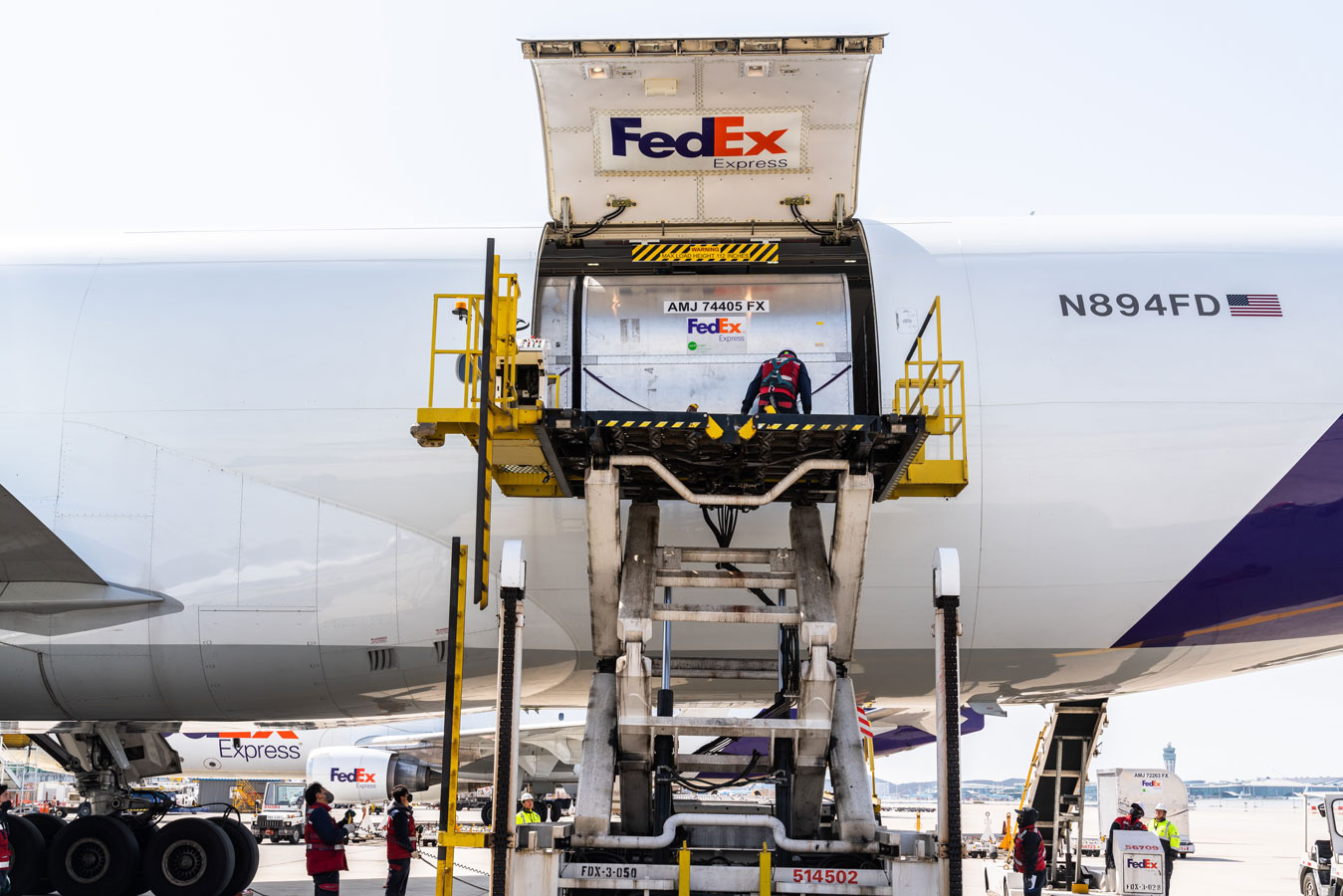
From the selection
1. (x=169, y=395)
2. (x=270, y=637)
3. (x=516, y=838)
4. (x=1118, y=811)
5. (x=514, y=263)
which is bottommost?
(x=1118, y=811)

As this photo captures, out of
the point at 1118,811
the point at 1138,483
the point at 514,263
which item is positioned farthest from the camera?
the point at 1118,811

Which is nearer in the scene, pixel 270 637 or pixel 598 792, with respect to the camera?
pixel 598 792

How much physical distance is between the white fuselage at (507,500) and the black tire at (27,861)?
2.29m

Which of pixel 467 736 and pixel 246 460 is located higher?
pixel 246 460

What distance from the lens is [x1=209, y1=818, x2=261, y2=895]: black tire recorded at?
11.5 m

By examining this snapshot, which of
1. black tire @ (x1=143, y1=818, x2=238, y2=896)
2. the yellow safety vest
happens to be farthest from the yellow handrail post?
the yellow safety vest

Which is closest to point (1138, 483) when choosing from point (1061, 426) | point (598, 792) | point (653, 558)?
point (1061, 426)

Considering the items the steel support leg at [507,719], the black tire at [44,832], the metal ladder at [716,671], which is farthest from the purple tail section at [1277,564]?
the black tire at [44,832]

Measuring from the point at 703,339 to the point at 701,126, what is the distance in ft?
5.23

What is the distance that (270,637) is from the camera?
962 centimetres

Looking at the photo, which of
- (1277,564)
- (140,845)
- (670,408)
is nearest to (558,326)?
(670,408)

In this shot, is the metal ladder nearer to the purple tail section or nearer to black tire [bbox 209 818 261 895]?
the purple tail section

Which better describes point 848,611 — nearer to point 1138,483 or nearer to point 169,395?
point 1138,483

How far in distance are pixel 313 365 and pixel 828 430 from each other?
466cm
